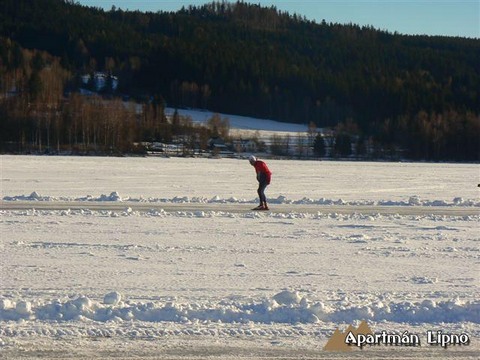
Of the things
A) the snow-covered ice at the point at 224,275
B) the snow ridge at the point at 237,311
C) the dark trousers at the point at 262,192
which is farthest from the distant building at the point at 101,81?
the snow ridge at the point at 237,311

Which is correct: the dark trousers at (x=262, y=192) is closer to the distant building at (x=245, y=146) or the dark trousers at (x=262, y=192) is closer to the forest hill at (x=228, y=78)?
the forest hill at (x=228, y=78)

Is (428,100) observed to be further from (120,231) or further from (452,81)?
(120,231)

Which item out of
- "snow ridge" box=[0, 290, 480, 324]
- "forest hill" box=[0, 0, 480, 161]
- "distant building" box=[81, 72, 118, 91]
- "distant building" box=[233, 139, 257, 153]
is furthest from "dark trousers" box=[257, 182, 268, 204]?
"distant building" box=[81, 72, 118, 91]

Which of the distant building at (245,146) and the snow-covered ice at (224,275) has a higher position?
the snow-covered ice at (224,275)

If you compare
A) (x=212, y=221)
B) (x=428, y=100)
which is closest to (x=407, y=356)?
(x=212, y=221)

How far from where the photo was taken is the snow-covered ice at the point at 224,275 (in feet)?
26.2

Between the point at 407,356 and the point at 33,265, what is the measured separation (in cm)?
648

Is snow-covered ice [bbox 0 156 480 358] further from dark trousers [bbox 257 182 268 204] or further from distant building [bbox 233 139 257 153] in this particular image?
distant building [bbox 233 139 257 153]

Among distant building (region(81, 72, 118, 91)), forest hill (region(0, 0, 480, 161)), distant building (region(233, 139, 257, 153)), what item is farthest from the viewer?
distant building (region(81, 72, 118, 91))

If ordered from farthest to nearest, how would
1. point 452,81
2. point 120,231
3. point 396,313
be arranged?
point 452,81
point 120,231
point 396,313

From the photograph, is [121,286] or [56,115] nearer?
[121,286]

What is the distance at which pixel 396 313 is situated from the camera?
887 cm

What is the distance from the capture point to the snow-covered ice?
798 centimetres

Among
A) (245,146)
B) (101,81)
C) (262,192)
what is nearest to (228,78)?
(101,81)
